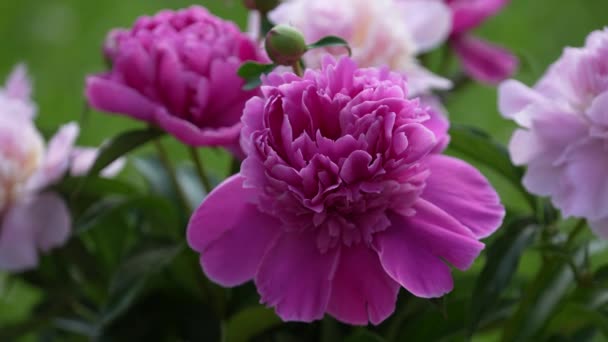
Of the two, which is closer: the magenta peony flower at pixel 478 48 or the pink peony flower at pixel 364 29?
the pink peony flower at pixel 364 29

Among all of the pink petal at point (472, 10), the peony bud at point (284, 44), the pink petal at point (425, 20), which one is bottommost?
the pink petal at point (472, 10)

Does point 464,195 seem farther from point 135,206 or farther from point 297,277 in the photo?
point 135,206

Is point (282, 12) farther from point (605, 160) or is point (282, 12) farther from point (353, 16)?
point (605, 160)

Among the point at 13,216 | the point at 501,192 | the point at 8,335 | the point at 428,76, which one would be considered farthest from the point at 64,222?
the point at 501,192

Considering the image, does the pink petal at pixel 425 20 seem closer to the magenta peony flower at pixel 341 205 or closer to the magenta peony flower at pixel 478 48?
the magenta peony flower at pixel 478 48

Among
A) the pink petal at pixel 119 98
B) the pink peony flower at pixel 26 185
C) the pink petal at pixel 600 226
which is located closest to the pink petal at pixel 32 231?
the pink peony flower at pixel 26 185

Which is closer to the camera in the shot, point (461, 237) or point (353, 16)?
point (461, 237)
